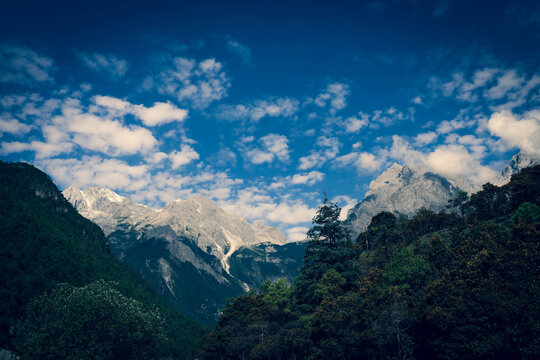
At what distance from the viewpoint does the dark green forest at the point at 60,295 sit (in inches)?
1832

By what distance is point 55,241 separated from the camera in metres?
104

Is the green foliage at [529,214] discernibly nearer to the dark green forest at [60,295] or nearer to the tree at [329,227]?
the tree at [329,227]

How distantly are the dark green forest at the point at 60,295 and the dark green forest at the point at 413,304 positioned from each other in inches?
896

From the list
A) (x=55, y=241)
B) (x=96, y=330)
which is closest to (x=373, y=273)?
(x=96, y=330)

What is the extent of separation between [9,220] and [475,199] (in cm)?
15632

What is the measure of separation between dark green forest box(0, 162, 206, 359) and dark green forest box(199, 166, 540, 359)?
2276 cm

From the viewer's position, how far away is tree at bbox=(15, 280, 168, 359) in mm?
44062

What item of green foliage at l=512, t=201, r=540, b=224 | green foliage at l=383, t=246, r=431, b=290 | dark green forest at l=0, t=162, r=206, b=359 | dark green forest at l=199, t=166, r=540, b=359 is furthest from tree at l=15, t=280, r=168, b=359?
green foliage at l=512, t=201, r=540, b=224

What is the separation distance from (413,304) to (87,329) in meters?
52.8

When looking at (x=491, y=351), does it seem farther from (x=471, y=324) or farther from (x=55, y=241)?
(x=55, y=241)

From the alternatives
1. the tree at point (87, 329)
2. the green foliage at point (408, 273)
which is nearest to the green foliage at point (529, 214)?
the green foliage at point (408, 273)

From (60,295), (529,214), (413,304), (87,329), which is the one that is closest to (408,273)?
(413,304)

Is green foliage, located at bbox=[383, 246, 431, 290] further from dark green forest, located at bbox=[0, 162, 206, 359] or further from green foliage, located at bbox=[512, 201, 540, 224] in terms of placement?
dark green forest, located at bbox=[0, 162, 206, 359]

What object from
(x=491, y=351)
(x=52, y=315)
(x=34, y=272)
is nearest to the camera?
(x=491, y=351)
